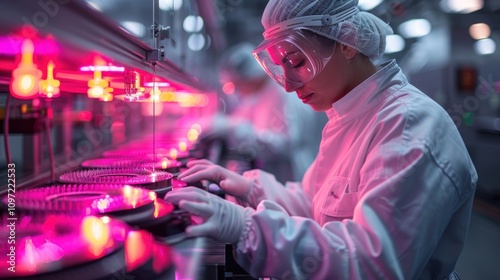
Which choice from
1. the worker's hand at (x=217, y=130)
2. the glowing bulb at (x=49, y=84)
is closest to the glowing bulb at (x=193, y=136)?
the worker's hand at (x=217, y=130)

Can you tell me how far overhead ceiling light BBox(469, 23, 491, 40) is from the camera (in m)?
4.67

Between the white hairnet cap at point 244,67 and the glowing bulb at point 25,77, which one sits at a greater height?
the white hairnet cap at point 244,67

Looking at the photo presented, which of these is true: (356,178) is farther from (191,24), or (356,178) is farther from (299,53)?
(191,24)

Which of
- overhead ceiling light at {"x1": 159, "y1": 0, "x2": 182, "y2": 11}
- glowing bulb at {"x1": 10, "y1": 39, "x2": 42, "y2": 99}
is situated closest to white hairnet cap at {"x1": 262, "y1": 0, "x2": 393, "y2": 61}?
overhead ceiling light at {"x1": 159, "y1": 0, "x2": 182, "y2": 11}

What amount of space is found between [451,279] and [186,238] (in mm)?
745

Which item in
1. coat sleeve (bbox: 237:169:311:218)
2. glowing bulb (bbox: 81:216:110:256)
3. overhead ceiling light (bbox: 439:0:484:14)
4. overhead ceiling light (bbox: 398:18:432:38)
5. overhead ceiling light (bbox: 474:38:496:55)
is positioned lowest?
coat sleeve (bbox: 237:169:311:218)

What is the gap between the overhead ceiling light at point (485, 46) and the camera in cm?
456

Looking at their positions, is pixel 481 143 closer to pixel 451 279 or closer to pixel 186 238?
pixel 451 279

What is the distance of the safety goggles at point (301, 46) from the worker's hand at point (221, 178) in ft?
1.38

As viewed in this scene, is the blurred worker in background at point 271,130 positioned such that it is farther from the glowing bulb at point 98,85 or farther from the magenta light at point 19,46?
the magenta light at point 19,46

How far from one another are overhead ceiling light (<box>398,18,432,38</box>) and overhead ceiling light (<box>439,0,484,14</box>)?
773mm

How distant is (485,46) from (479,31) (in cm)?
22

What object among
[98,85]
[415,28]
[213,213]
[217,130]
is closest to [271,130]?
[217,130]

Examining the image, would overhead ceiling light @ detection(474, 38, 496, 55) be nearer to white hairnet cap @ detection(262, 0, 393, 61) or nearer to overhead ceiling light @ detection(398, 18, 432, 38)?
overhead ceiling light @ detection(398, 18, 432, 38)
